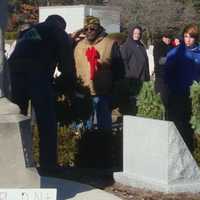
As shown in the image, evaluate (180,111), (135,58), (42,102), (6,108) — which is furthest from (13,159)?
(135,58)

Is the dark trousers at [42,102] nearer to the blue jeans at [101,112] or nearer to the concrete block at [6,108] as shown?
the concrete block at [6,108]

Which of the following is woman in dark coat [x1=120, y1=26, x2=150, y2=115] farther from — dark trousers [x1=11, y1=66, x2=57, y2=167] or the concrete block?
the concrete block

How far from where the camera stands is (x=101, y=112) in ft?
36.0

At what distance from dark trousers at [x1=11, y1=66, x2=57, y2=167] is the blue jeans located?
2248 mm

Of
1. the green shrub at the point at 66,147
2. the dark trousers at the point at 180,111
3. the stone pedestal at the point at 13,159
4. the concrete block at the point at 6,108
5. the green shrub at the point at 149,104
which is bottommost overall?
the green shrub at the point at 66,147

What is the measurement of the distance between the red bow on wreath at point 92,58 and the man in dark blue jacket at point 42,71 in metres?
2.04

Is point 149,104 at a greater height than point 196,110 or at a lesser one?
greater

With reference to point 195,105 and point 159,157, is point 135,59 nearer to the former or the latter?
point 195,105

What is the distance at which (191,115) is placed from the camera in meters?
9.92

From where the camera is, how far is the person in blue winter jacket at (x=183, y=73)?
10.0 metres

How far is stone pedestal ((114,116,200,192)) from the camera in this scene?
26.3 feet

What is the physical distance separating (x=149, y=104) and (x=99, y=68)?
208 cm

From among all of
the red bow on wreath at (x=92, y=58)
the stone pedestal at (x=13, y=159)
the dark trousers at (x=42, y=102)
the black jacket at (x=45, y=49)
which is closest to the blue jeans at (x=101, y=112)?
the red bow on wreath at (x=92, y=58)

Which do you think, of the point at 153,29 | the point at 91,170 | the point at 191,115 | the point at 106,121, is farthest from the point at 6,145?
the point at 153,29
